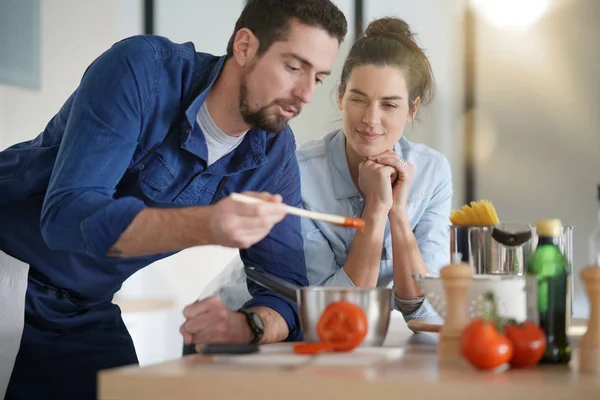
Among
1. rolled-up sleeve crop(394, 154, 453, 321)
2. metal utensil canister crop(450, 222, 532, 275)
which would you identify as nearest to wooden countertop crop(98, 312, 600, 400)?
metal utensil canister crop(450, 222, 532, 275)

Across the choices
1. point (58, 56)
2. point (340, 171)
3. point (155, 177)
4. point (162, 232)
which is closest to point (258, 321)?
point (162, 232)

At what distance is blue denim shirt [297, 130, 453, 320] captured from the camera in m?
2.22

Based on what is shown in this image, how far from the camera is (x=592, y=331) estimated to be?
113 cm

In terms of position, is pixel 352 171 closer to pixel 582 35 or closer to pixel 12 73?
pixel 12 73

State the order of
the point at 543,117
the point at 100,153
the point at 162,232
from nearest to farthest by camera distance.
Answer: the point at 162,232 → the point at 100,153 → the point at 543,117

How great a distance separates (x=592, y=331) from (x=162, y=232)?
675 millimetres

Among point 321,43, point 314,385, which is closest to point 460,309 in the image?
point 314,385

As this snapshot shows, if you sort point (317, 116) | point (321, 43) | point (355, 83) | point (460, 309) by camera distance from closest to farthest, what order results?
point (460, 309) → point (321, 43) → point (355, 83) → point (317, 116)

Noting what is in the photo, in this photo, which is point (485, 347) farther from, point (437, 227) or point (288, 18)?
point (437, 227)

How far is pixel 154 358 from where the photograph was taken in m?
4.48

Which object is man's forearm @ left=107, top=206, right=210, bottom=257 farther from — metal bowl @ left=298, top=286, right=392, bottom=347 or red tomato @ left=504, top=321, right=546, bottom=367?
red tomato @ left=504, top=321, right=546, bottom=367

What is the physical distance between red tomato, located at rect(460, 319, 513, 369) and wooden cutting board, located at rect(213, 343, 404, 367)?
0.44ft

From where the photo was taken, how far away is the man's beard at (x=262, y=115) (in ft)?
5.66

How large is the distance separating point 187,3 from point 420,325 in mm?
4565
